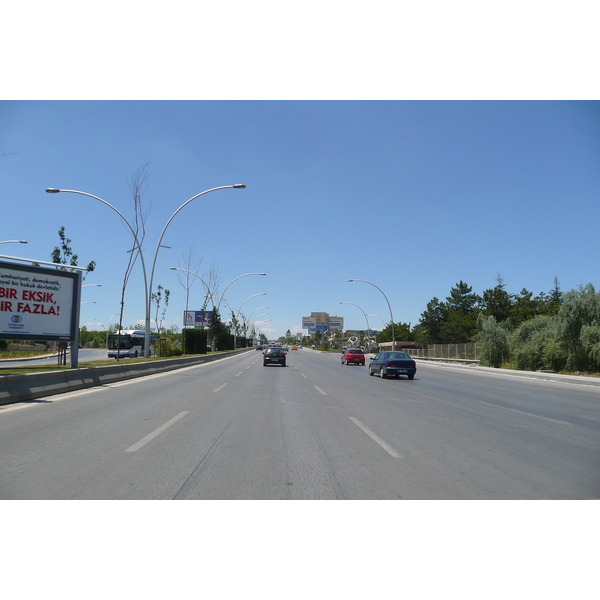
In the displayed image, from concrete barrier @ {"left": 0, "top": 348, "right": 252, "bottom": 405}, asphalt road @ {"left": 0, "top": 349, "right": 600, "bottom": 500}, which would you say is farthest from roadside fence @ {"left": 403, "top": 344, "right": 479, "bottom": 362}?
asphalt road @ {"left": 0, "top": 349, "right": 600, "bottom": 500}

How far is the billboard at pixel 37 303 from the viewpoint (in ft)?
51.6

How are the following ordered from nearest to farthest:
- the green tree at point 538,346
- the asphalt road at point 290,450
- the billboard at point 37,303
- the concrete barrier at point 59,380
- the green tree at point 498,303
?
the asphalt road at point 290,450
the concrete barrier at point 59,380
the billboard at point 37,303
the green tree at point 538,346
the green tree at point 498,303

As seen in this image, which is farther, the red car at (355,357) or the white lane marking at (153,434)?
the red car at (355,357)

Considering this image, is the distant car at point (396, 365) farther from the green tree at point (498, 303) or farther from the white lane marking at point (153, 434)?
the green tree at point (498, 303)

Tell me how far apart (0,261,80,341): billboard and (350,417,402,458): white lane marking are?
40.7 feet

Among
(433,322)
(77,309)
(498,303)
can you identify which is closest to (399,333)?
(433,322)

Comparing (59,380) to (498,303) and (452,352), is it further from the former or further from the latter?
(498,303)

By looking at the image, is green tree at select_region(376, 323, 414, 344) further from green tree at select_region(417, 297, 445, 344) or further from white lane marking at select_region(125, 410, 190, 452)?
white lane marking at select_region(125, 410, 190, 452)

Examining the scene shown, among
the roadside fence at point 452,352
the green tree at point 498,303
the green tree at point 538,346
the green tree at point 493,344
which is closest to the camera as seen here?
the green tree at point 538,346

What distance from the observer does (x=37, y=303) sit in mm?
16719

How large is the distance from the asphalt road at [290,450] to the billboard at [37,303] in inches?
182

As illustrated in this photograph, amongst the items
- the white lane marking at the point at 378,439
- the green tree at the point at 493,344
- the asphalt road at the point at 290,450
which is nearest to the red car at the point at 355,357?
the green tree at the point at 493,344

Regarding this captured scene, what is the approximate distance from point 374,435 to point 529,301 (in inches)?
2883

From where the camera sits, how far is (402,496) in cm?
501
